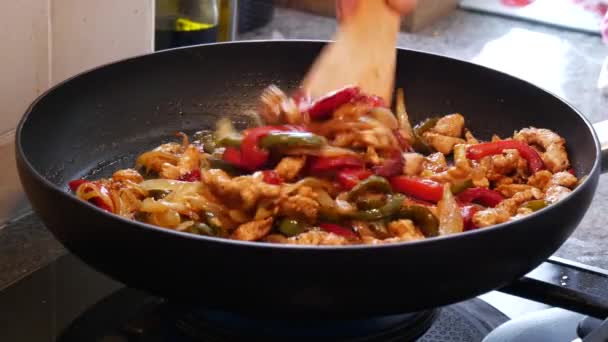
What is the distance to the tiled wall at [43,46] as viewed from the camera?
4.17 ft

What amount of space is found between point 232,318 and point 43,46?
1.92ft

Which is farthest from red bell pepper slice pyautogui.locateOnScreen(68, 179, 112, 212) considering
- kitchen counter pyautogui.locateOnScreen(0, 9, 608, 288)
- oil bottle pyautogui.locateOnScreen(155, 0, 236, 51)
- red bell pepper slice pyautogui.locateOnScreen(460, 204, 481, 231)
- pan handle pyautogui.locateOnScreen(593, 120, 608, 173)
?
kitchen counter pyautogui.locateOnScreen(0, 9, 608, 288)

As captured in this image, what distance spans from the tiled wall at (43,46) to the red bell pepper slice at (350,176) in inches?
21.0

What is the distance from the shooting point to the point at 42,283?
1151 millimetres

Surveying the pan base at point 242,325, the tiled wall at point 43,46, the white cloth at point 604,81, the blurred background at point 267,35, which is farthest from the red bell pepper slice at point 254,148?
the white cloth at point 604,81

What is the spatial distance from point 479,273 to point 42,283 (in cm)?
61

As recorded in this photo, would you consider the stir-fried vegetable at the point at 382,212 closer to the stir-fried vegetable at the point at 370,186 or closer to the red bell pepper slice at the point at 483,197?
the stir-fried vegetable at the point at 370,186

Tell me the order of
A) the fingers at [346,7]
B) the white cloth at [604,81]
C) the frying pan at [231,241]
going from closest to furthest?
1. the frying pan at [231,241]
2. the fingers at [346,7]
3. the white cloth at [604,81]

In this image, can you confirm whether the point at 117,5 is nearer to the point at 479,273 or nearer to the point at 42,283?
the point at 42,283

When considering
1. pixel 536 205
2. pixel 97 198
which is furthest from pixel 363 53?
pixel 97 198

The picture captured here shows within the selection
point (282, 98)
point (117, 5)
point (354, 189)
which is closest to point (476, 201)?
point (354, 189)

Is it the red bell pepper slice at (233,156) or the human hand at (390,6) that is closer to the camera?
the red bell pepper slice at (233,156)

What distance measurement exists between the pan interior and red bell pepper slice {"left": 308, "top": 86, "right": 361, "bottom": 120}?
21 cm

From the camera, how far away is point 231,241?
77 centimetres
